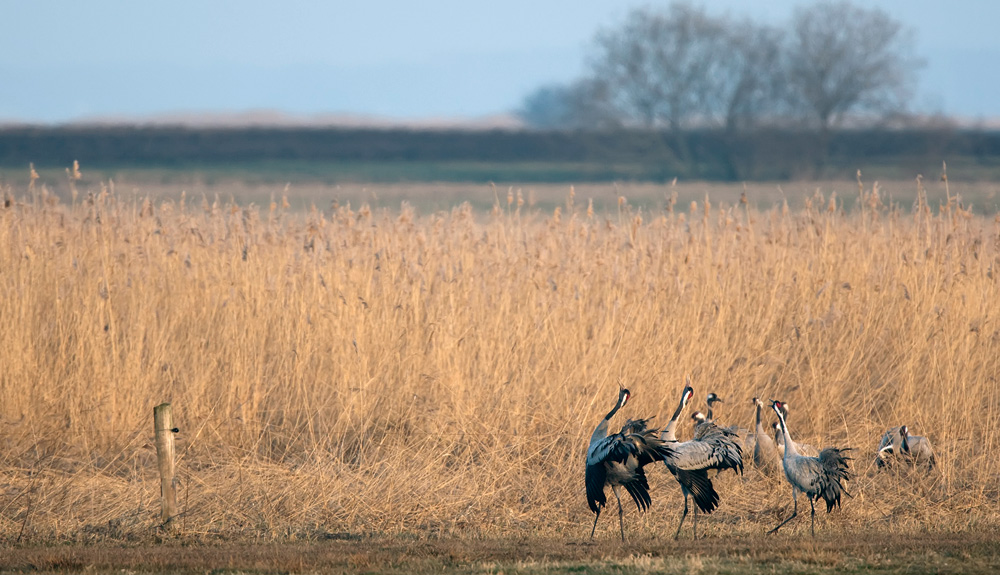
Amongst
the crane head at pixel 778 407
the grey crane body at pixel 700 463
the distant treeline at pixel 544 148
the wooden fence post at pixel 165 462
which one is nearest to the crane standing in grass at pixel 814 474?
the crane head at pixel 778 407

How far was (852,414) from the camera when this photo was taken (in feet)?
23.4

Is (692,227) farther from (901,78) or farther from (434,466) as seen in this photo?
(901,78)

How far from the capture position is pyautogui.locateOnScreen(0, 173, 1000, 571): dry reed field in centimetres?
574

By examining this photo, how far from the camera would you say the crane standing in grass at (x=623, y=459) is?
4945 millimetres

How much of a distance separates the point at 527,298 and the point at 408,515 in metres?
2.52

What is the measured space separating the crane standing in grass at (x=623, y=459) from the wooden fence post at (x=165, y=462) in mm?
2229

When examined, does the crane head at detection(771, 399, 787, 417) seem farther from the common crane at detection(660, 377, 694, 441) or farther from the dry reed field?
the dry reed field

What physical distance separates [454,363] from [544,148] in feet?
100

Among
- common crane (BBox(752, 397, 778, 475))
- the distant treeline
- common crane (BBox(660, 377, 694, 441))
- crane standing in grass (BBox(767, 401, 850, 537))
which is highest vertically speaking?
the distant treeline

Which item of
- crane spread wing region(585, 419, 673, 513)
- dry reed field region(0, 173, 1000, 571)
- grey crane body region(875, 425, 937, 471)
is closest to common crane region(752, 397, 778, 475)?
dry reed field region(0, 173, 1000, 571)

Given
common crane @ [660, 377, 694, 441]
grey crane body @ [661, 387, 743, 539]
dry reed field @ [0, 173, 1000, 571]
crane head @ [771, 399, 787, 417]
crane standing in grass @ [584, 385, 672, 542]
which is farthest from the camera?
dry reed field @ [0, 173, 1000, 571]

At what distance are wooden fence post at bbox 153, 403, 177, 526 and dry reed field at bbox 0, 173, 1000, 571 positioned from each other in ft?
0.32

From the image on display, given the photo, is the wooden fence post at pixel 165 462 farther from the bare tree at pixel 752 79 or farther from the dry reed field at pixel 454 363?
the bare tree at pixel 752 79

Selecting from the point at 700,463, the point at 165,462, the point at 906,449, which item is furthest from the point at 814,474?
the point at 165,462
